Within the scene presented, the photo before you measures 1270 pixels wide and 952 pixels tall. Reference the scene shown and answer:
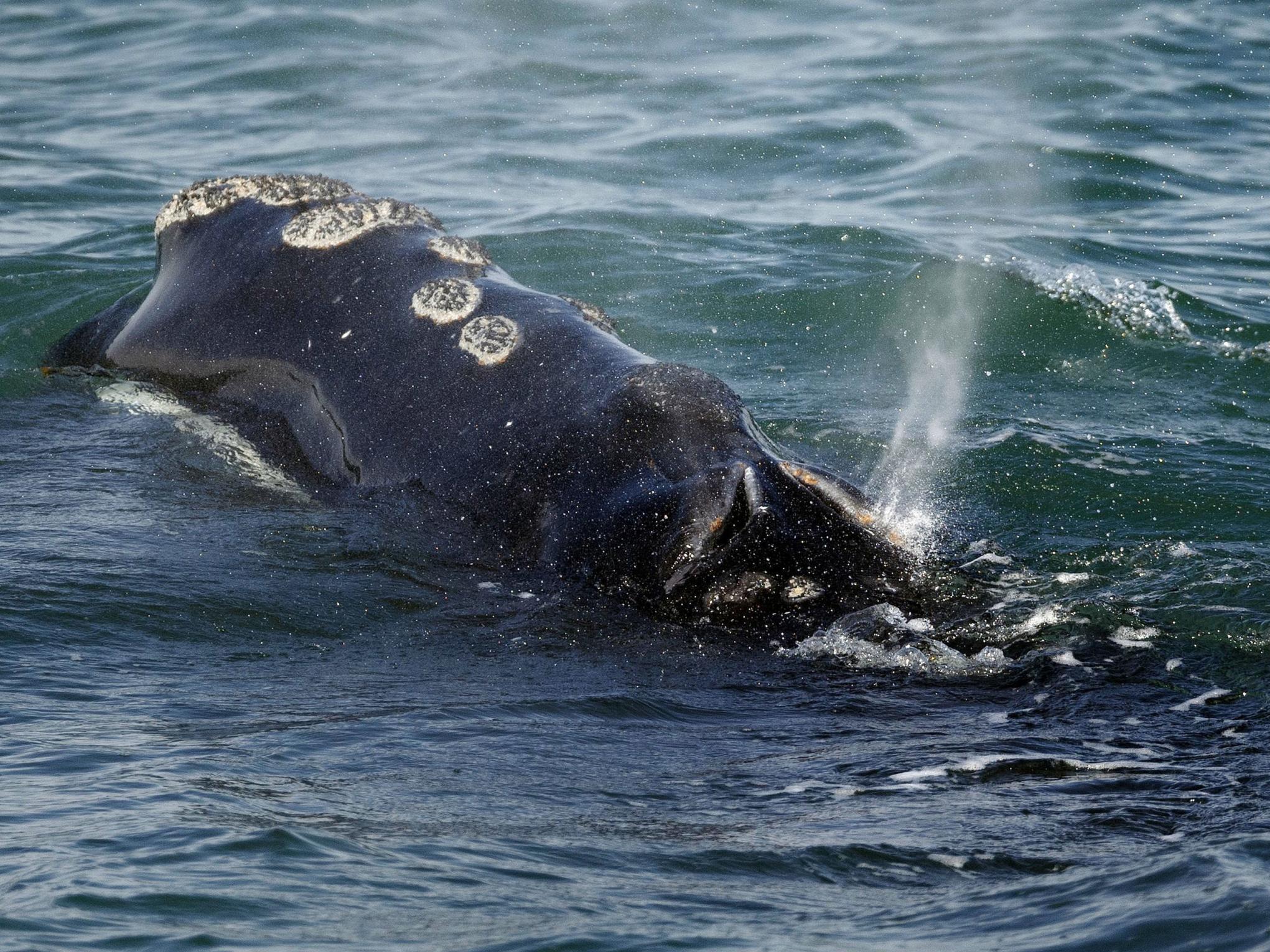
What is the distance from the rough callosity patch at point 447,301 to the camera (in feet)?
22.1

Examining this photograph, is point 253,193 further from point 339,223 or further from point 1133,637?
point 1133,637

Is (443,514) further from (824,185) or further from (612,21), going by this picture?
(612,21)

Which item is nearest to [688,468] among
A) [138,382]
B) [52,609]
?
[52,609]

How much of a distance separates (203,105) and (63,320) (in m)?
7.92

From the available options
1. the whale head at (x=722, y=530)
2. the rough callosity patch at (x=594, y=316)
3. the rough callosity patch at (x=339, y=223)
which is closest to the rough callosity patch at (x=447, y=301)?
the rough callosity patch at (x=594, y=316)

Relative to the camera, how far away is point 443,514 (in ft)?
20.5

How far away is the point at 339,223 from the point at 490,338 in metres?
1.18

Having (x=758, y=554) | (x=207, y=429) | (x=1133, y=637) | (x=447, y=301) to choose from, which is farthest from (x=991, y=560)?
(x=207, y=429)

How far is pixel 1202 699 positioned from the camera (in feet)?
16.3

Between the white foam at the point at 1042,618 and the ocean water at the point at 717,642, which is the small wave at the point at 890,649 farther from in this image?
the white foam at the point at 1042,618

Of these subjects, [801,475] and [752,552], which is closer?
[752,552]

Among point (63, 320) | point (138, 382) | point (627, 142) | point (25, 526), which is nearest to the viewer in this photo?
point (25, 526)

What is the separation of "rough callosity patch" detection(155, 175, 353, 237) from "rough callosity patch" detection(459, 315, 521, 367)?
138cm

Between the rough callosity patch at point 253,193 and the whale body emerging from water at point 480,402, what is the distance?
10 mm
